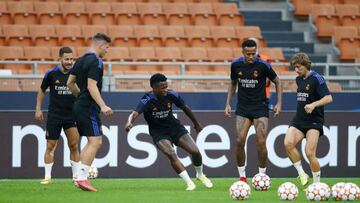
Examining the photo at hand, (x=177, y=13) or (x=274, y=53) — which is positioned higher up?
(x=177, y=13)

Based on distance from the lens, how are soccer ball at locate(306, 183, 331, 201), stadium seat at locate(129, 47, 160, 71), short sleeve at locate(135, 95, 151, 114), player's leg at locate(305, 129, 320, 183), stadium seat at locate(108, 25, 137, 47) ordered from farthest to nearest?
stadium seat at locate(108, 25, 137, 47) < stadium seat at locate(129, 47, 160, 71) < short sleeve at locate(135, 95, 151, 114) < player's leg at locate(305, 129, 320, 183) < soccer ball at locate(306, 183, 331, 201)

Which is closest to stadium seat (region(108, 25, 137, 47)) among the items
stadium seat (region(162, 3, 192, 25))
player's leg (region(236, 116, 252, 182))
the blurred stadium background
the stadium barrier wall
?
the blurred stadium background

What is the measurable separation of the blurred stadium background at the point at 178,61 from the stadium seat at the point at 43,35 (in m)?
0.03

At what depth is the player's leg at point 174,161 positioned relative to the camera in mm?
13992

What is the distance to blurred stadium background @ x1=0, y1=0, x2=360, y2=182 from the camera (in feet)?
57.6

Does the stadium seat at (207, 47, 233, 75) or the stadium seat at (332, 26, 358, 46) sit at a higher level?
the stadium seat at (332, 26, 358, 46)

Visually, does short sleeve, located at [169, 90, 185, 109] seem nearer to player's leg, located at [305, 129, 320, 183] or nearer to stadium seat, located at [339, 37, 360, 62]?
player's leg, located at [305, 129, 320, 183]

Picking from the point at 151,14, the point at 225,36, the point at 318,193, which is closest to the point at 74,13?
the point at 151,14

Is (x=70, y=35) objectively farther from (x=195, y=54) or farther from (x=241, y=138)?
(x=241, y=138)

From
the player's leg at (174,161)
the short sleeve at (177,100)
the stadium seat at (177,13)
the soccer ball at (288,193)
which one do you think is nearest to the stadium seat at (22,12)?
the stadium seat at (177,13)

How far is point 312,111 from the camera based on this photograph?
14.1 meters

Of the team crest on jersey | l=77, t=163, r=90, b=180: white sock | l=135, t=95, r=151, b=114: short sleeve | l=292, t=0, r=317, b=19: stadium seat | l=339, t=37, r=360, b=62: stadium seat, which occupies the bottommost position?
l=77, t=163, r=90, b=180: white sock

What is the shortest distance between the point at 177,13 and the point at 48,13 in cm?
346

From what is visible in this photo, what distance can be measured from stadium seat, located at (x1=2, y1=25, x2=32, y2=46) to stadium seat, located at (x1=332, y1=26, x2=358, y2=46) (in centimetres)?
846
